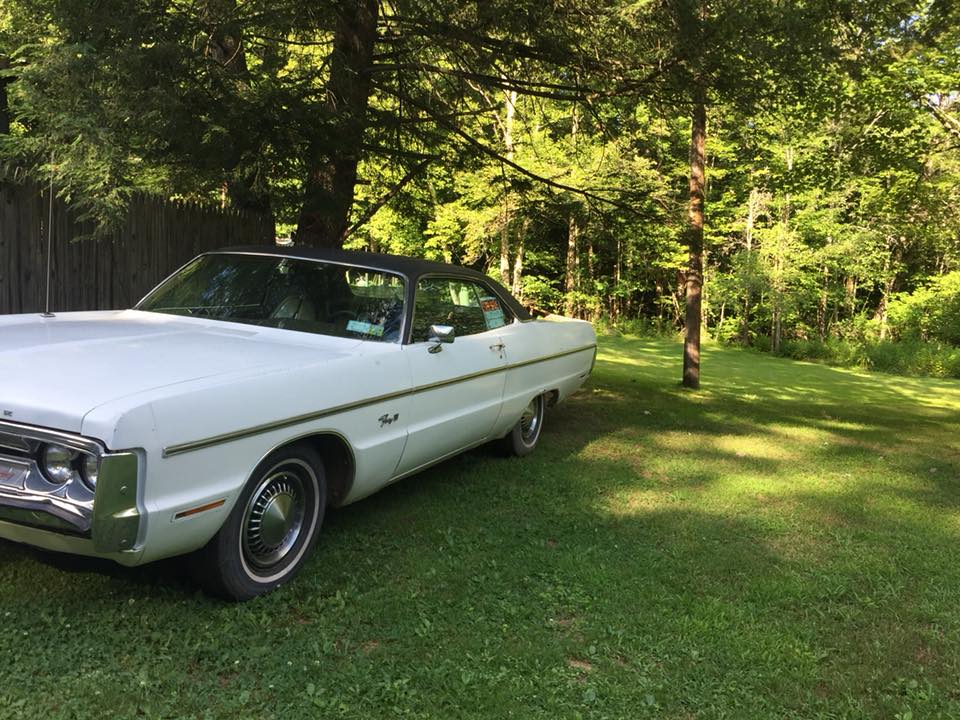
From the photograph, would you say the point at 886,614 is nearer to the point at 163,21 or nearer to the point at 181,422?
the point at 181,422

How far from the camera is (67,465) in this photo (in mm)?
2664

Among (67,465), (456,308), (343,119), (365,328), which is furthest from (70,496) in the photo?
(343,119)

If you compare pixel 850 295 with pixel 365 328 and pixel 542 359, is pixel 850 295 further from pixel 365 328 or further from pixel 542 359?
pixel 365 328

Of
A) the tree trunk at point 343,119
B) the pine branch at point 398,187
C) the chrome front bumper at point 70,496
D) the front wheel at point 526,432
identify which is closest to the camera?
the chrome front bumper at point 70,496

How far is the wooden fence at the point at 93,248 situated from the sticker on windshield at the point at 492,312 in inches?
123

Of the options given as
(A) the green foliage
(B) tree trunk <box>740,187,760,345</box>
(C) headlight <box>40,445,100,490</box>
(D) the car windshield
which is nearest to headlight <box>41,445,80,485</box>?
(C) headlight <box>40,445,100,490</box>

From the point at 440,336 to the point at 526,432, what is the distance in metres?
2.05

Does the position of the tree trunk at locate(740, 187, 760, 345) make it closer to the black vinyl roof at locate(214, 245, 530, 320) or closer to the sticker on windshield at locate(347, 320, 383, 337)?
the black vinyl roof at locate(214, 245, 530, 320)

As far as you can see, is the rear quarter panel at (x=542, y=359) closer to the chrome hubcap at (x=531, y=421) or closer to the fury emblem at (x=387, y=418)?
the chrome hubcap at (x=531, y=421)

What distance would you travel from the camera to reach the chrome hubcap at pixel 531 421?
6114 mm

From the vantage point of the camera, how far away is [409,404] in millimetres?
4102

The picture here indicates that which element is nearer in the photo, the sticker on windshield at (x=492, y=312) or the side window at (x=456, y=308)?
the side window at (x=456, y=308)

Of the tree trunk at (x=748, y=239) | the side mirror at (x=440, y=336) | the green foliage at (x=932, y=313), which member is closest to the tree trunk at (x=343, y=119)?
the side mirror at (x=440, y=336)

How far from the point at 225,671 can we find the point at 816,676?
2267mm
